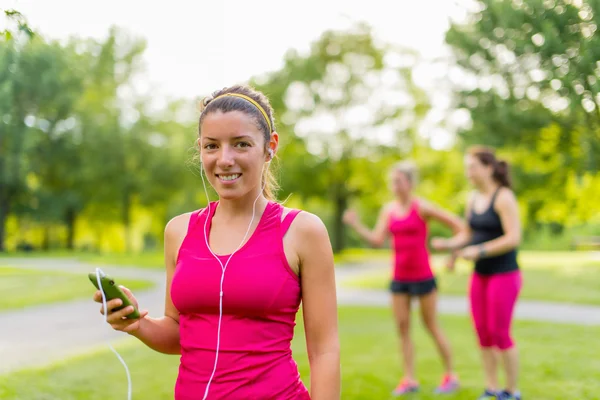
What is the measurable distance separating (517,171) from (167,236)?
16.4 metres

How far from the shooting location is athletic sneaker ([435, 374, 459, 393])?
6.06 m

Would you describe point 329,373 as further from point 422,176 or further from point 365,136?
point 422,176

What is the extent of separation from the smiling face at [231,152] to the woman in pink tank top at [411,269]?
4.17 m

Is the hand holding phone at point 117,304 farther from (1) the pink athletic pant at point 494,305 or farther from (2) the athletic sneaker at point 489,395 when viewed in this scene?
(2) the athletic sneaker at point 489,395

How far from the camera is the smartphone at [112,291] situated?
1940mm

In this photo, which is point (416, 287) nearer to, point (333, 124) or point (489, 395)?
point (489, 395)

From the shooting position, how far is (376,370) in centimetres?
723

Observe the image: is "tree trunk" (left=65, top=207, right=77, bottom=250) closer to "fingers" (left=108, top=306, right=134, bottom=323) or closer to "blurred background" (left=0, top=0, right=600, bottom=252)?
"blurred background" (left=0, top=0, right=600, bottom=252)

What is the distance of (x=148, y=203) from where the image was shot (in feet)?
102

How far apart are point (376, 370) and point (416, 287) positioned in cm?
169

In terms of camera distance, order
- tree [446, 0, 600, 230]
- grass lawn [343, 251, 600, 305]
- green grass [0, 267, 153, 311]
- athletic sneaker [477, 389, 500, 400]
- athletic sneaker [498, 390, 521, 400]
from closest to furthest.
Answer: tree [446, 0, 600, 230]
athletic sneaker [498, 390, 521, 400]
athletic sneaker [477, 389, 500, 400]
green grass [0, 267, 153, 311]
grass lawn [343, 251, 600, 305]

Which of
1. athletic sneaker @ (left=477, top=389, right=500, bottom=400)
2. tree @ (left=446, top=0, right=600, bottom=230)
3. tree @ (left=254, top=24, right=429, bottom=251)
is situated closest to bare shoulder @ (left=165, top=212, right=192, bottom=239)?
tree @ (left=446, top=0, right=600, bottom=230)

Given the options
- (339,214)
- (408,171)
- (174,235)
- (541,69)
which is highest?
(541,69)

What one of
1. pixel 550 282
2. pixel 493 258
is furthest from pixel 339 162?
pixel 493 258
